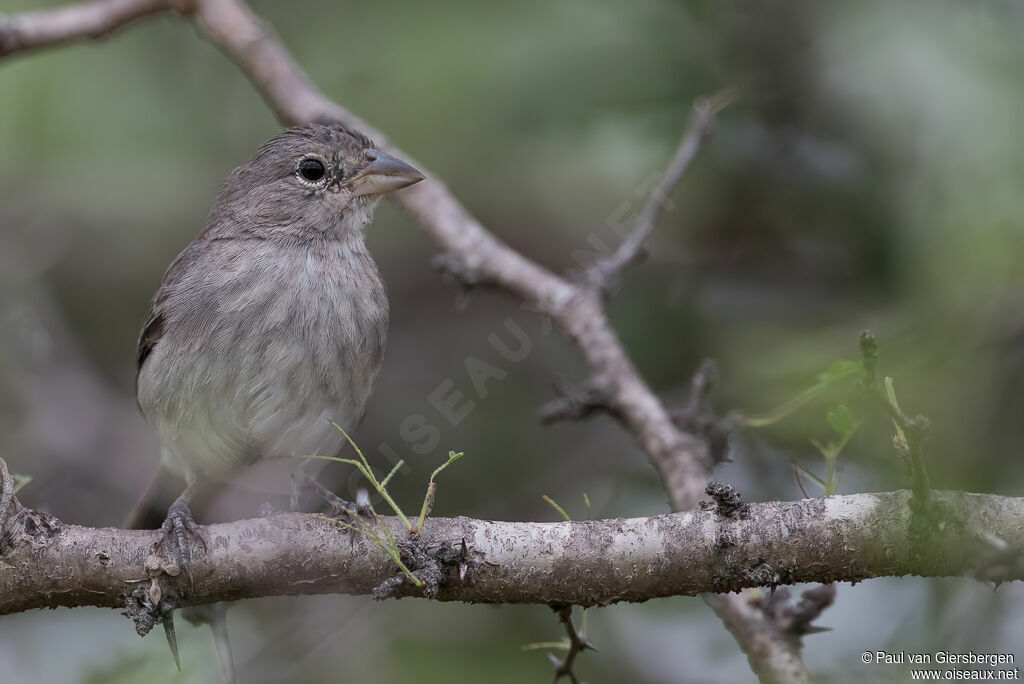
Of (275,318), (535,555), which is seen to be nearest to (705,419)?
(535,555)

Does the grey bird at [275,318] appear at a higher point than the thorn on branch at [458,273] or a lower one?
lower

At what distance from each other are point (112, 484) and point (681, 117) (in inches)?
158

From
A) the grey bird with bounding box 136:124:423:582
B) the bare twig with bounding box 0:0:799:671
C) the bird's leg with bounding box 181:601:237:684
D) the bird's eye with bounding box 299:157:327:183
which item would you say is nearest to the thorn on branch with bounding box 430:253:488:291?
the bare twig with bounding box 0:0:799:671

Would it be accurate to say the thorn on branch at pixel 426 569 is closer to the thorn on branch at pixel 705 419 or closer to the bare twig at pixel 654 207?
the thorn on branch at pixel 705 419

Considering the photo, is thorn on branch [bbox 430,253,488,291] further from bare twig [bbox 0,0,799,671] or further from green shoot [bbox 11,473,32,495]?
green shoot [bbox 11,473,32,495]

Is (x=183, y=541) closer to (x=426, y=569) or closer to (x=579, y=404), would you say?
(x=426, y=569)

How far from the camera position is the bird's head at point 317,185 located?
4.51 m

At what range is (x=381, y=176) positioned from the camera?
14.8ft

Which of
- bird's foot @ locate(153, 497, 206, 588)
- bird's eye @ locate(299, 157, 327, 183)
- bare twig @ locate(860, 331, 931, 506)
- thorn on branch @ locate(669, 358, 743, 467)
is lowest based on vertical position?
bird's foot @ locate(153, 497, 206, 588)

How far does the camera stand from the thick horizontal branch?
2.73 metres

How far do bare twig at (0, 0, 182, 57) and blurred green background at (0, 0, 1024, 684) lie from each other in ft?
1.53

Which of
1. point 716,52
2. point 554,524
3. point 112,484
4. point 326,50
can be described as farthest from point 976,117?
point 112,484

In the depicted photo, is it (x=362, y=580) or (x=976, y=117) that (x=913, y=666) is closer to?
(x=362, y=580)

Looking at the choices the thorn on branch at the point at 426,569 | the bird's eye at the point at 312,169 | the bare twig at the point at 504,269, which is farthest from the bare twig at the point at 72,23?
the thorn on branch at the point at 426,569
